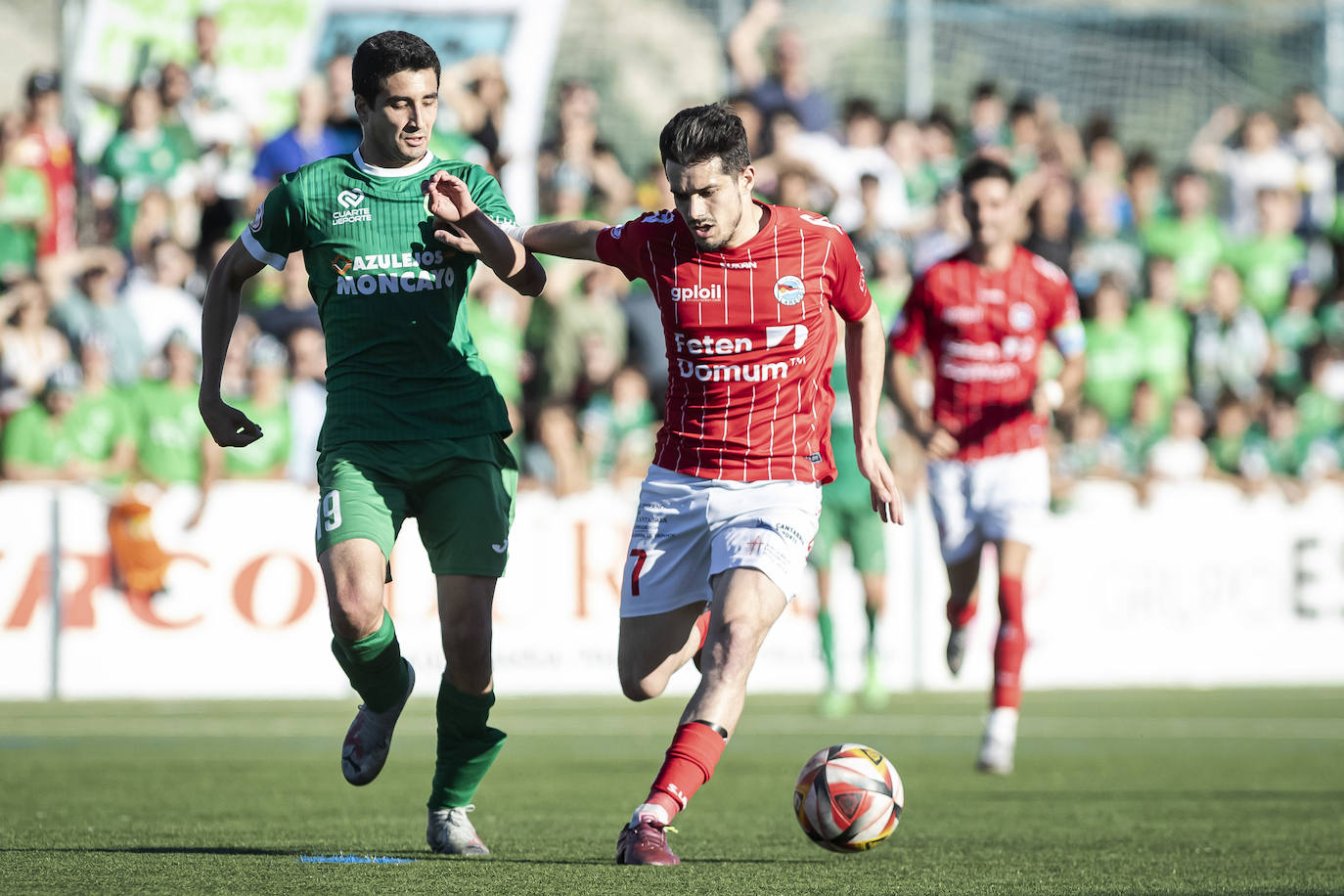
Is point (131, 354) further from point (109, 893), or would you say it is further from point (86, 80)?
point (109, 893)

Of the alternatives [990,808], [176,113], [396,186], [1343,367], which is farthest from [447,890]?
[1343,367]

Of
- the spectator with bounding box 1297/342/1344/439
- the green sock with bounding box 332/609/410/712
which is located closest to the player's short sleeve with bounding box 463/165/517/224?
the green sock with bounding box 332/609/410/712

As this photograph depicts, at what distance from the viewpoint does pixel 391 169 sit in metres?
6.40

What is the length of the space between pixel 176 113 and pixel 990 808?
33.3 ft

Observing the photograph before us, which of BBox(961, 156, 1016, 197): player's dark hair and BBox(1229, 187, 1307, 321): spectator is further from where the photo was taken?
BBox(1229, 187, 1307, 321): spectator

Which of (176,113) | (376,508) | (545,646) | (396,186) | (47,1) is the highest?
(47,1)

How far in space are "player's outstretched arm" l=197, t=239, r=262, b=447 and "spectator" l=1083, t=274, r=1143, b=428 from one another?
10890 mm

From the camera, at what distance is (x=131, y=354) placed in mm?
14570

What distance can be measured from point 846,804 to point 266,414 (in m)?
8.77

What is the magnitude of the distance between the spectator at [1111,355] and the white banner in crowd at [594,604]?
51.7 inches

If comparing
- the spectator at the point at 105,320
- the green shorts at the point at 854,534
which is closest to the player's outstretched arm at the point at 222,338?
the green shorts at the point at 854,534

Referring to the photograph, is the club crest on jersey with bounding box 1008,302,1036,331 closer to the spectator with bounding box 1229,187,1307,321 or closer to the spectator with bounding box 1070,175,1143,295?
the spectator with bounding box 1070,175,1143,295

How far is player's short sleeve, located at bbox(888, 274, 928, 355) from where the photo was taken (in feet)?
32.8

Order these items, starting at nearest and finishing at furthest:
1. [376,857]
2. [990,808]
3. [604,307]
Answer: [376,857]
[990,808]
[604,307]
